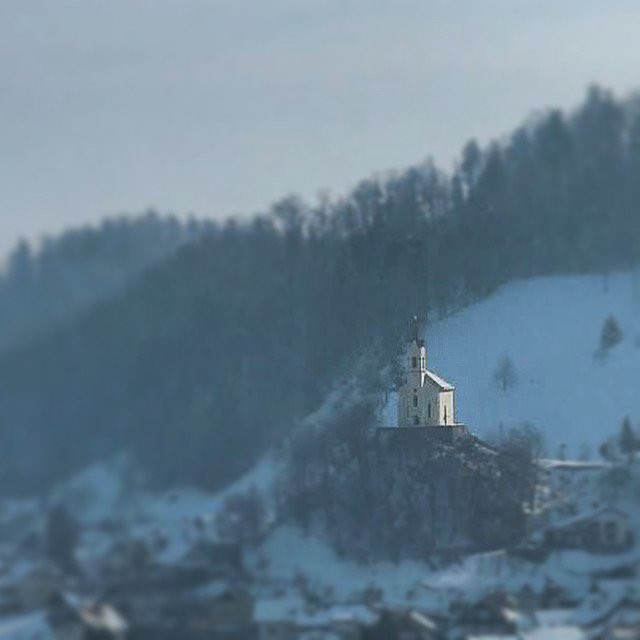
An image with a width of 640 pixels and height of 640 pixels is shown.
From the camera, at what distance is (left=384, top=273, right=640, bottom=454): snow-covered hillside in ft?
78.4

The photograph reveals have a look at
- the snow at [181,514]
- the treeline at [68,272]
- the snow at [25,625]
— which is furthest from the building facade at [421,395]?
the snow at [25,625]

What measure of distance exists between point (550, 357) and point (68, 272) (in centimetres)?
956

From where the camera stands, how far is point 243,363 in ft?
64.9

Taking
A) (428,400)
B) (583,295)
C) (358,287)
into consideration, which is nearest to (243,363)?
(358,287)

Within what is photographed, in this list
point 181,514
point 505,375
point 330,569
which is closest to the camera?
point 181,514

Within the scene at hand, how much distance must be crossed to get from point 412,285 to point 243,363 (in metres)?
3.73

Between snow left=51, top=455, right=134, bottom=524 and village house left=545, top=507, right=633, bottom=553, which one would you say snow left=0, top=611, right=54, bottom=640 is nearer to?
snow left=51, top=455, right=134, bottom=524

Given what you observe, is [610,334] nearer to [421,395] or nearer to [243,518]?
[421,395]

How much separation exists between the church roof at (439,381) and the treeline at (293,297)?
0.60 meters

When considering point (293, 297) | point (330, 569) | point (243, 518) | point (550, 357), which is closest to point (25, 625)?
point (243, 518)

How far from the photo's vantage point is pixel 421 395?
24.1 metres

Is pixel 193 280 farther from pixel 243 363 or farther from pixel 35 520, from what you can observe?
pixel 35 520

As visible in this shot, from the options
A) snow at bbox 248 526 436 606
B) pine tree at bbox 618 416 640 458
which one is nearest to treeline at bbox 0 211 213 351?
snow at bbox 248 526 436 606

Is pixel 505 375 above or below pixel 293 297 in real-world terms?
below
